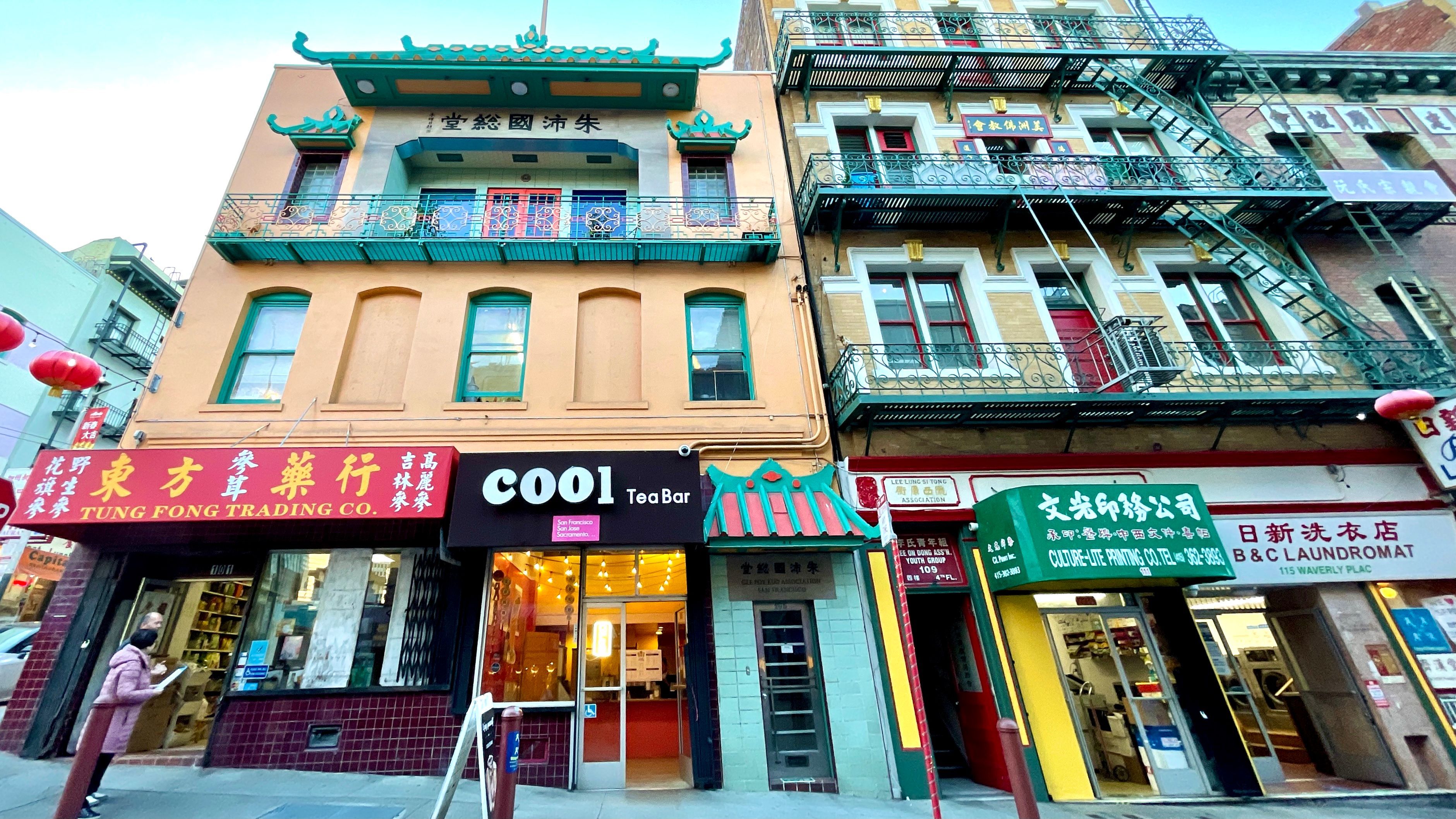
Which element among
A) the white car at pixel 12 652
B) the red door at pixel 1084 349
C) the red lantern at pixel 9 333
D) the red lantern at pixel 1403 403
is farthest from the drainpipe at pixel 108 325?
the red lantern at pixel 1403 403

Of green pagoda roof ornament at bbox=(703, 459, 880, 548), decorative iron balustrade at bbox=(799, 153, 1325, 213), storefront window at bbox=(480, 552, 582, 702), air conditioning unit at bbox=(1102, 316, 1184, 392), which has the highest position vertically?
decorative iron balustrade at bbox=(799, 153, 1325, 213)

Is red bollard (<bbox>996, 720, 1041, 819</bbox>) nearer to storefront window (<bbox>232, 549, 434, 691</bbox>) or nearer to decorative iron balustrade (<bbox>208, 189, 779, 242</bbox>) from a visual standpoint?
storefront window (<bbox>232, 549, 434, 691</bbox>)

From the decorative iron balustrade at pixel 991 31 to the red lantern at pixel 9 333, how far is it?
43.9ft

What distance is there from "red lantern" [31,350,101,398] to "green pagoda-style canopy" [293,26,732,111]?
26.6 feet

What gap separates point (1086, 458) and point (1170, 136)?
8.87 m

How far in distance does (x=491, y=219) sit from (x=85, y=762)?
9.10m

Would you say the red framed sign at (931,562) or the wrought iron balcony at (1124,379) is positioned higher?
the wrought iron balcony at (1124,379)

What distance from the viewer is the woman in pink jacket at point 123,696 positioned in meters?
6.06

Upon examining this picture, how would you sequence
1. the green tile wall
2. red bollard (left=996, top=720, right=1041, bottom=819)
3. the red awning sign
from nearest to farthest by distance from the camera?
red bollard (left=996, top=720, right=1041, bottom=819) → the red awning sign → the green tile wall

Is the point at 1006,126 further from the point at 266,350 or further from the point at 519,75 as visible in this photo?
the point at 266,350

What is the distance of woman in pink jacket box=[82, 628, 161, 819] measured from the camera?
6.06 meters

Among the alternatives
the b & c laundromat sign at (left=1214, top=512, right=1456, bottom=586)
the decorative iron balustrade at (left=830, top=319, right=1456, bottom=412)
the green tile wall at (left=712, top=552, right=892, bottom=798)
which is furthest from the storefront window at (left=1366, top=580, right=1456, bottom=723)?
the green tile wall at (left=712, top=552, right=892, bottom=798)

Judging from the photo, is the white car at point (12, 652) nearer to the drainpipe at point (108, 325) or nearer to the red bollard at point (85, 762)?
the red bollard at point (85, 762)

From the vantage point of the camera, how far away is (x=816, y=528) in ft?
28.0
